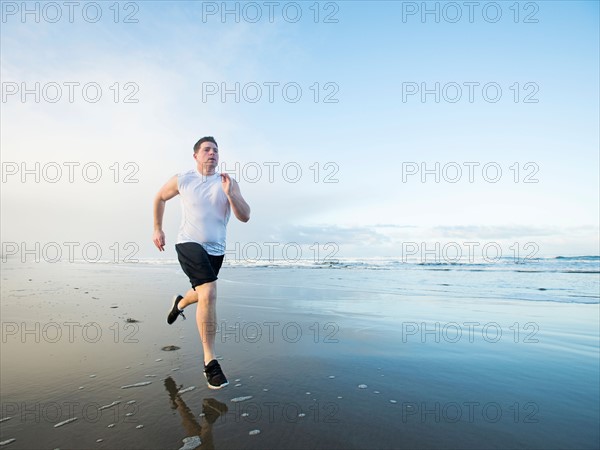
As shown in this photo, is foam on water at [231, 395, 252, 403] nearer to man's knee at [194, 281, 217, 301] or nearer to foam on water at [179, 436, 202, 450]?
foam on water at [179, 436, 202, 450]

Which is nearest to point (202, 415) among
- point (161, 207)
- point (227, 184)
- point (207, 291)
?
point (207, 291)

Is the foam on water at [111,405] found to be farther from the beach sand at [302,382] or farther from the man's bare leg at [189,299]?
the man's bare leg at [189,299]

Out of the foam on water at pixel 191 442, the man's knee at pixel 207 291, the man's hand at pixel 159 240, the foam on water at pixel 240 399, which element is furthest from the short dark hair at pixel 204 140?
the foam on water at pixel 191 442

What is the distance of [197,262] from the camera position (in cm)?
354

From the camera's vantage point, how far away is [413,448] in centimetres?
205

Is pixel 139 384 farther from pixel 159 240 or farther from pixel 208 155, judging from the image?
pixel 208 155

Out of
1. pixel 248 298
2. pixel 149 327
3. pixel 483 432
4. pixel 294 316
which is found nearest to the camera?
pixel 483 432

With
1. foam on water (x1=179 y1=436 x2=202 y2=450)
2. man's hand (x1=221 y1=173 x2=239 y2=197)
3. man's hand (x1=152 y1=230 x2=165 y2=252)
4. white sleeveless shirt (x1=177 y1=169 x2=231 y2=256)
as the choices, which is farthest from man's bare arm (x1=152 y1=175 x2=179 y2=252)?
foam on water (x1=179 y1=436 x2=202 y2=450)

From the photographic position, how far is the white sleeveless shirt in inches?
142

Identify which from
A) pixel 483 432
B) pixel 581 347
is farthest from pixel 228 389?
pixel 581 347

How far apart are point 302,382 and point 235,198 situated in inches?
68.2

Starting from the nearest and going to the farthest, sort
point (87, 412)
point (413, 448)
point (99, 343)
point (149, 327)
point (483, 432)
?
point (413, 448) → point (483, 432) → point (87, 412) → point (99, 343) → point (149, 327)

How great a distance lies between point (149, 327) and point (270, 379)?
A: 2.72 m

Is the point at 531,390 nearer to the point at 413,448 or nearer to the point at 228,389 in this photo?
the point at 413,448
